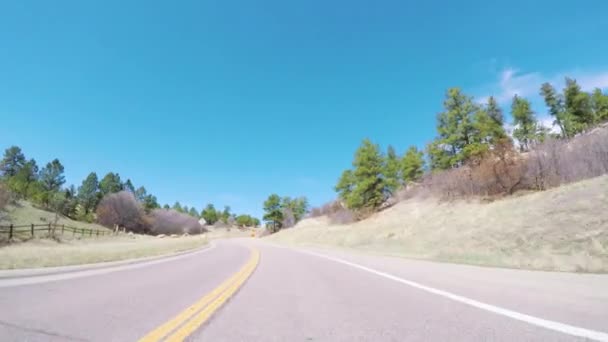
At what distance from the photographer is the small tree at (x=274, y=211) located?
294 ft

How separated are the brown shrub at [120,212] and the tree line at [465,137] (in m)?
59.4

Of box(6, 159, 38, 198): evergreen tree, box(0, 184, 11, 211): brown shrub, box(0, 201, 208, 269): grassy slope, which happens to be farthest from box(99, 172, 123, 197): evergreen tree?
box(0, 184, 11, 211): brown shrub

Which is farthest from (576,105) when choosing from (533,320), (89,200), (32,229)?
(89,200)

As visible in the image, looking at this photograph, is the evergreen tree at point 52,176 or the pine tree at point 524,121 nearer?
the pine tree at point 524,121

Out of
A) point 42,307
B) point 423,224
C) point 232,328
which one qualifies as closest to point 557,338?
point 232,328

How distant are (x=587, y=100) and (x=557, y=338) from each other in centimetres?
6556

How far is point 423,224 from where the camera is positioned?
87.0ft

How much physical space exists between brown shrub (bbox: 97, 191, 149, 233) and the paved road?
277 feet

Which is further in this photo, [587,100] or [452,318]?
[587,100]

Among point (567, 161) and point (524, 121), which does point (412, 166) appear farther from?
point (567, 161)

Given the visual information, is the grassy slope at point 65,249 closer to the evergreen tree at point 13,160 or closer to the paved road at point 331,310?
the paved road at point 331,310

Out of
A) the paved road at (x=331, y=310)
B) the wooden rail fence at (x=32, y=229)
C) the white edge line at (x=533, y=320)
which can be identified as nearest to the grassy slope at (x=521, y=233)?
the paved road at (x=331, y=310)

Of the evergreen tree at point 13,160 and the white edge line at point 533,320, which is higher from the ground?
the evergreen tree at point 13,160

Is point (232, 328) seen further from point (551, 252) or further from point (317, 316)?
point (551, 252)
